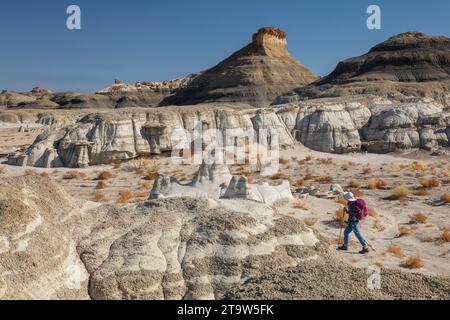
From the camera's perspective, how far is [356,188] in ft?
57.5

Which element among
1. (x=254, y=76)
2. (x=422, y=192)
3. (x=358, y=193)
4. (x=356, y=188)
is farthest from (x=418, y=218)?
(x=254, y=76)

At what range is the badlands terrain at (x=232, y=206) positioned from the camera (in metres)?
5.57

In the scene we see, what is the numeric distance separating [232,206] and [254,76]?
219 feet

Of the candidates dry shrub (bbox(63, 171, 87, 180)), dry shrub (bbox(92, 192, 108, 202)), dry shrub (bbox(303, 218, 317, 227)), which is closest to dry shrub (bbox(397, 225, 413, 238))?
dry shrub (bbox(303, 218, 317, 227))

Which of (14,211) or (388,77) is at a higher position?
(388,77)

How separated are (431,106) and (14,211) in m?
30.6

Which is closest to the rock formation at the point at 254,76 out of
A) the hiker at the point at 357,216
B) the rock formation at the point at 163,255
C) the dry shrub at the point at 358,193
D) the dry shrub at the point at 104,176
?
the dry shrub at the point at 104,176

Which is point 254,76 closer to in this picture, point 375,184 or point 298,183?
point 298,183

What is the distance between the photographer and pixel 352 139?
94.5ft

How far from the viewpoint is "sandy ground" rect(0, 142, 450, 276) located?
31.5 ft

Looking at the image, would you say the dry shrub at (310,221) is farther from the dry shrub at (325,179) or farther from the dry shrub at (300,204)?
the dry shrub at (325,179)
